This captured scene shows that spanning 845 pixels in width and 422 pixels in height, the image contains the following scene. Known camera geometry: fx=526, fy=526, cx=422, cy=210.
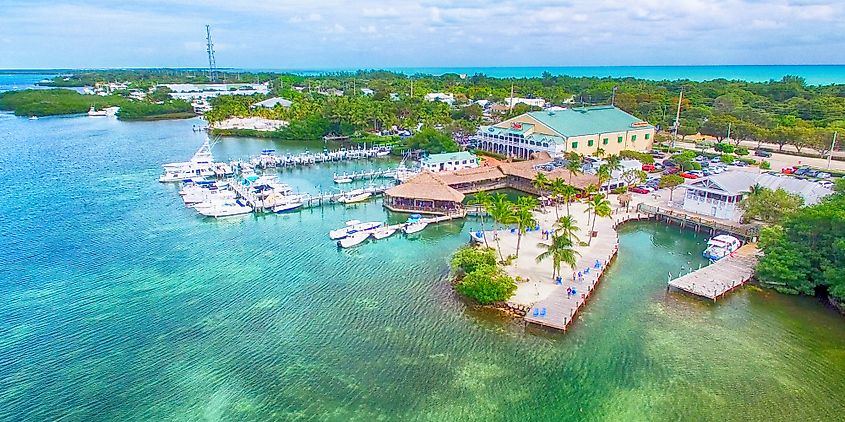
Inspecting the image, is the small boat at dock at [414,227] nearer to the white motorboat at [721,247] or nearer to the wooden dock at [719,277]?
the wooden dock at [719,277]

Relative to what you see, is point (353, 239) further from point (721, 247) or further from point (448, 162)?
point (721, 247)

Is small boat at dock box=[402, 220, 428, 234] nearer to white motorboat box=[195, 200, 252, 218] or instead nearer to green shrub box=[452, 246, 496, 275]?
green shrub box=[452, 246, 496, 275]

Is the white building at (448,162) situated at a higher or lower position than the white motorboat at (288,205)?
higher

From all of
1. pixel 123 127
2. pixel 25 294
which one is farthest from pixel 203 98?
pixel 25 294

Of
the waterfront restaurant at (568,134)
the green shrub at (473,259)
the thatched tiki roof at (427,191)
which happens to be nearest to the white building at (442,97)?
the waterfront restaurant at (568,134)

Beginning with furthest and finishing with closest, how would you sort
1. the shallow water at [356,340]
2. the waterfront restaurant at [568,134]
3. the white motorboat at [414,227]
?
1. the waterfront restaurant at [568,134]
2. the white motorboat at [414,227]
3. the shallow water at [356,340]

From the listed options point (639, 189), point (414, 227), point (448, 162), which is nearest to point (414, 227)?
point (414, 227)
